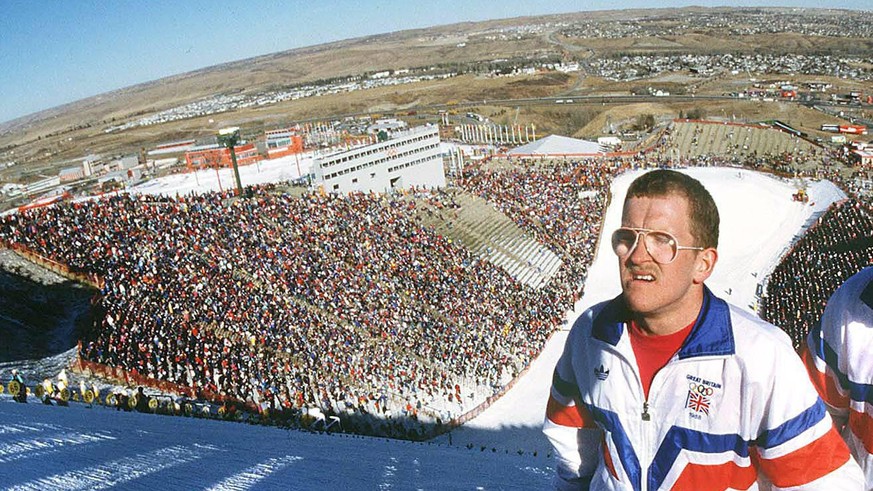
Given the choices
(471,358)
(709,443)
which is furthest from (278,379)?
(709,443)

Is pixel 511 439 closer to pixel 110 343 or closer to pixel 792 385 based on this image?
pixel 110 343

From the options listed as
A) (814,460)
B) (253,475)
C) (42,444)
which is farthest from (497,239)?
(814,460)

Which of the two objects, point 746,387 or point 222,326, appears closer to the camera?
point 746,387

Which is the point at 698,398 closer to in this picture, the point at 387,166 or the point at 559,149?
the point at 387,166

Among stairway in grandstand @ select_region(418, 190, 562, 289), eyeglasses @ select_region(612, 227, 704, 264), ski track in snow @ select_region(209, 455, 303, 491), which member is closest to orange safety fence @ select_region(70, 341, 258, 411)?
ski track in snow @ select_region(209, 455, 303, 491)

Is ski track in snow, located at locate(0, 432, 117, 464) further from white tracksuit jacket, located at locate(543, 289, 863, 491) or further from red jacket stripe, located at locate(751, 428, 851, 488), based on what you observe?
red jacket stripe, located at locate(751, 428, 851, 488)

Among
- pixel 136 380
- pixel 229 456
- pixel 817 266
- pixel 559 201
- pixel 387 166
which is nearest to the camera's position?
pixel 229 456
